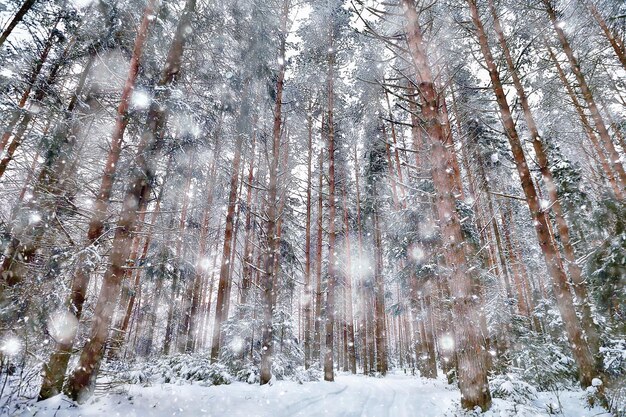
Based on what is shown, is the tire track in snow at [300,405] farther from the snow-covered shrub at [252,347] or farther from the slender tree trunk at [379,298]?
the slender tree trunk at [379,298]

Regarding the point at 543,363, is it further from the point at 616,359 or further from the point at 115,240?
the point at 115,240

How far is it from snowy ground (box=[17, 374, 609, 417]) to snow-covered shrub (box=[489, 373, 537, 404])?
0.60ft

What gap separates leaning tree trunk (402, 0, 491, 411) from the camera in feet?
16.7

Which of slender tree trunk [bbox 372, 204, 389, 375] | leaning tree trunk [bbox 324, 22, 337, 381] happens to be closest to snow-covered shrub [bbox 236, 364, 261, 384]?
leaning tree trunk [bbox 324, 22, 337, 381]

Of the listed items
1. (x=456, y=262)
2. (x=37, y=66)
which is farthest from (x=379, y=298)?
(x=37, y=66)

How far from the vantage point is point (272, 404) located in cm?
636

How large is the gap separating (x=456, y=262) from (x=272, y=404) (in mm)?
4766

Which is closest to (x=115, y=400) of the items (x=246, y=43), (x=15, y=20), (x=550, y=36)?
(x=15, y=20)

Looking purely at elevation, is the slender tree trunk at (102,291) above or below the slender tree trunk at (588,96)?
below

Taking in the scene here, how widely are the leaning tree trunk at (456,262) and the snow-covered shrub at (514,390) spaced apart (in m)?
1.65

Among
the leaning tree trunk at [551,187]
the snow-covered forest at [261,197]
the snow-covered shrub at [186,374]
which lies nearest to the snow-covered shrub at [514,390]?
the snow-covered forest at [261,197]

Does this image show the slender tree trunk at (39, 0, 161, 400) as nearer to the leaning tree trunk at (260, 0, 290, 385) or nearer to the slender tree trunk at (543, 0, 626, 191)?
the leaning tree trunk at (260, 0, 290, 385)

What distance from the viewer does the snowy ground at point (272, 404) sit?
4789 millimetres

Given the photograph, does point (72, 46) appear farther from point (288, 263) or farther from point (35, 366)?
point (288, 263)
